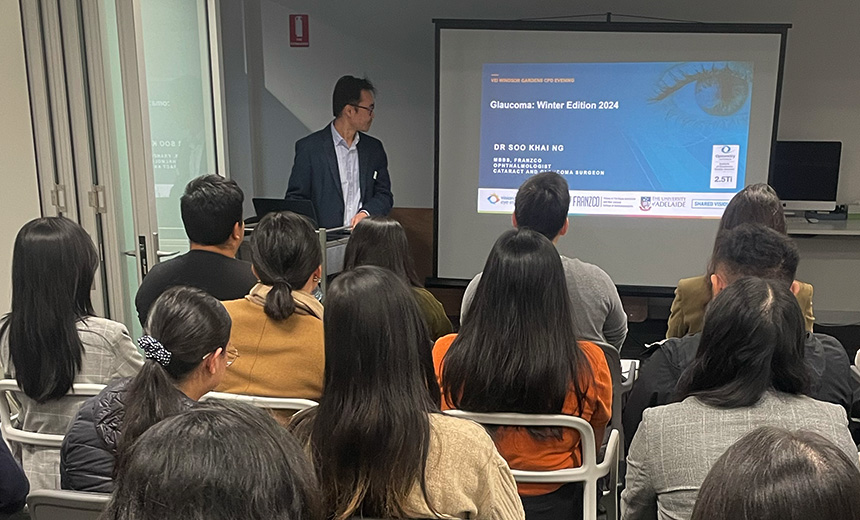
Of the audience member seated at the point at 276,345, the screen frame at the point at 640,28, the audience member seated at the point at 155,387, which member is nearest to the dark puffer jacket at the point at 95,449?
the audience member seated at the point at 155,387

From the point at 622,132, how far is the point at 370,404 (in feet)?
11.6

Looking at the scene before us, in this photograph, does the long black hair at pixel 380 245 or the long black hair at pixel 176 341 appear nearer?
the long black hair at pixel 176 341

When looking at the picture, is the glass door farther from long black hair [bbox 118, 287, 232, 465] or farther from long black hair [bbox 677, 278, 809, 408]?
long black hair [bbox 677, 278, 809, 408]

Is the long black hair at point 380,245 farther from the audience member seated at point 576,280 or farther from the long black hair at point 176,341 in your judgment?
the long black hair at point 176,341

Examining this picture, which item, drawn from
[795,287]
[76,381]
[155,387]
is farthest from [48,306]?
[795,287]

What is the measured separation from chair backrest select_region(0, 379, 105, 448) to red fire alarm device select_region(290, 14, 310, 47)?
3.70m

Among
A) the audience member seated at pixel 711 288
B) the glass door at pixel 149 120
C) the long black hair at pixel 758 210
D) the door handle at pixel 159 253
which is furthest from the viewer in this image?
the door handle at pixel 159 253

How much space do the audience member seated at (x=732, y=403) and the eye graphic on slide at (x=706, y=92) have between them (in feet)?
9.93

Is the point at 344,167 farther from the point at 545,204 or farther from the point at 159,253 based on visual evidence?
the point at 545,204

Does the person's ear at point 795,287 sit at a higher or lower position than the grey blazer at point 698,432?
higher

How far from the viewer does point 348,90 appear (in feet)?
13.5

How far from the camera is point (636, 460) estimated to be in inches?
59.4

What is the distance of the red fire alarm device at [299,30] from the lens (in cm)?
501

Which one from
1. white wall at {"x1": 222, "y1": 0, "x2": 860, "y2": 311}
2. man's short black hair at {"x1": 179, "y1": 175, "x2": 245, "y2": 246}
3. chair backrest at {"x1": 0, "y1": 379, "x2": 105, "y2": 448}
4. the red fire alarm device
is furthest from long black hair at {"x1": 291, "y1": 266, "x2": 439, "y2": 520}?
the red fire alarm device
